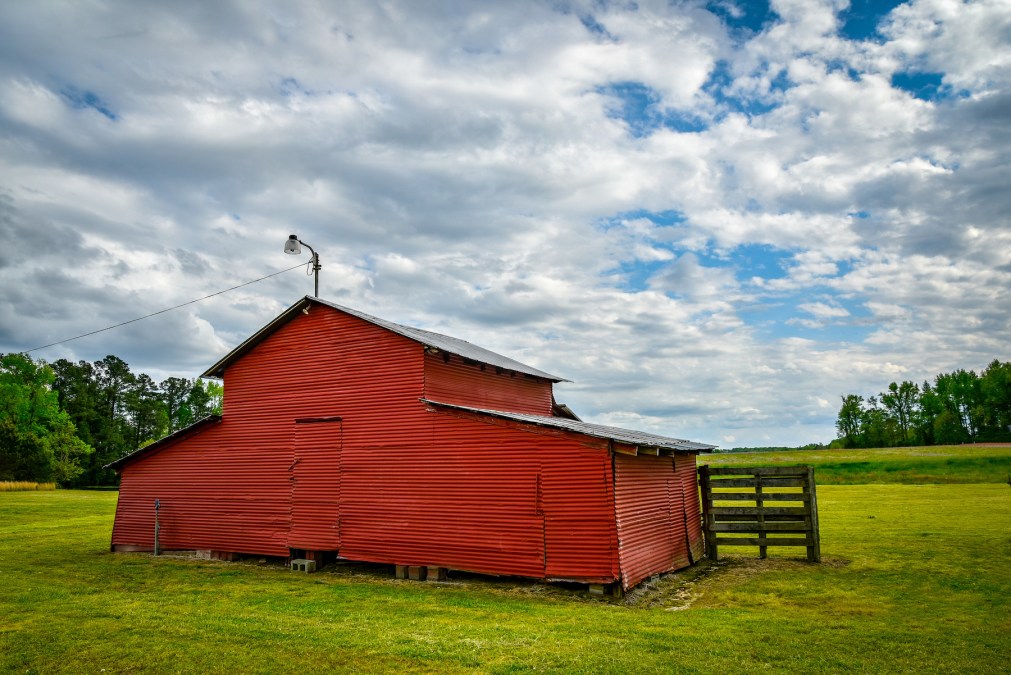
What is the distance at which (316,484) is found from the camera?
20.4 metres

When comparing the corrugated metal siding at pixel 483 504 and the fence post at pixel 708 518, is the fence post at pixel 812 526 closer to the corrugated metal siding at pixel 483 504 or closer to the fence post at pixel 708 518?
the fence post at pixel 708 518

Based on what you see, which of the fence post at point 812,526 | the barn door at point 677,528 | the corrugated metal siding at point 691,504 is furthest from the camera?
the corrugated metal siding at point 691,504

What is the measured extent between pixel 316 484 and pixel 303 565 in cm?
233

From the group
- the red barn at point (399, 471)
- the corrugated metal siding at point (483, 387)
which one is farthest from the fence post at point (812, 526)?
the corrugated metal siding at point (483, 387)

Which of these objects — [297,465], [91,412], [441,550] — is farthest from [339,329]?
[91,412]

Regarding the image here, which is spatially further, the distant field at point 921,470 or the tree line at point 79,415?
the tree line at point 79,415

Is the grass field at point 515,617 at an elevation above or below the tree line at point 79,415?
below

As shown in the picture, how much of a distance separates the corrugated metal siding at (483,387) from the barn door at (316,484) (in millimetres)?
3381

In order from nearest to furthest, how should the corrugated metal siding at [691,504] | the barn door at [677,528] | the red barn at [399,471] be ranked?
the red barn at [399,471] → the barn door at [677,528] → the corrugated metal siding at [691,504]

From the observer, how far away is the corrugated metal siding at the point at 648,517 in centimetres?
1584

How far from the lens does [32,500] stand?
4544 cm

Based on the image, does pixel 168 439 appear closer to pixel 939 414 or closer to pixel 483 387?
pixel 483 387

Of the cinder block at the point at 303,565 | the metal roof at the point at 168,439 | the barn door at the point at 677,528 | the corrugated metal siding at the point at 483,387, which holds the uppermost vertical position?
the corrugated metal siding at the point at 483,387

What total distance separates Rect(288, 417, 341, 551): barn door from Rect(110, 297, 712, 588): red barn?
0.05m
